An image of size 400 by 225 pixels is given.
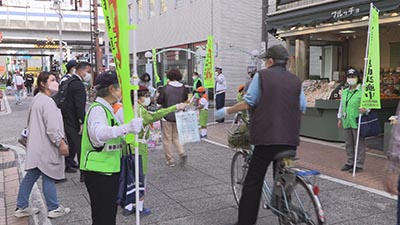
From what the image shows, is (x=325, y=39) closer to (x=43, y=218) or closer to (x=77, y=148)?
(x=77, y=148)

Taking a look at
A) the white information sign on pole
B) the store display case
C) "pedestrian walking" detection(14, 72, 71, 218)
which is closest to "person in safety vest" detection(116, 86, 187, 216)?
the white information sign on pole

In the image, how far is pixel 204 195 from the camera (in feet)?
18.5

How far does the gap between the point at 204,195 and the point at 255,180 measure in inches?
74.8

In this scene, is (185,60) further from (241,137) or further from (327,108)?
(241,137)

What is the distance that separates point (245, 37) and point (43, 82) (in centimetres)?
1671

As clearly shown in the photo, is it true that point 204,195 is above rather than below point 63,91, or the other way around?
below

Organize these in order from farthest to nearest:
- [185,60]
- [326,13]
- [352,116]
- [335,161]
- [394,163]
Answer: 1. [185,60]
2. [326,13]
3. [335,161]
4. [352,116]
5. [394,163]

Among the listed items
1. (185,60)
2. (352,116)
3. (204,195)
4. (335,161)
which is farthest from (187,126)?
(185,60)

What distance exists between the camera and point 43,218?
4867mm

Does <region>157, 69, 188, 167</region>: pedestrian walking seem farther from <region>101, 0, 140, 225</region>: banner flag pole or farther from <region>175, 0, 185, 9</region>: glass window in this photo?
<region>175, 0, 185, 9</region>: glass window

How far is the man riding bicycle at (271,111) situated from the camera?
144 inches

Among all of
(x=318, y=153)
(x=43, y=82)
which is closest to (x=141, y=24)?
(x=318, y=153)

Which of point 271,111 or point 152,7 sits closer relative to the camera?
point 271,111

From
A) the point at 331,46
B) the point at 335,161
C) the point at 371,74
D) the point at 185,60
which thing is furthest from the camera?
the point at 185,60
